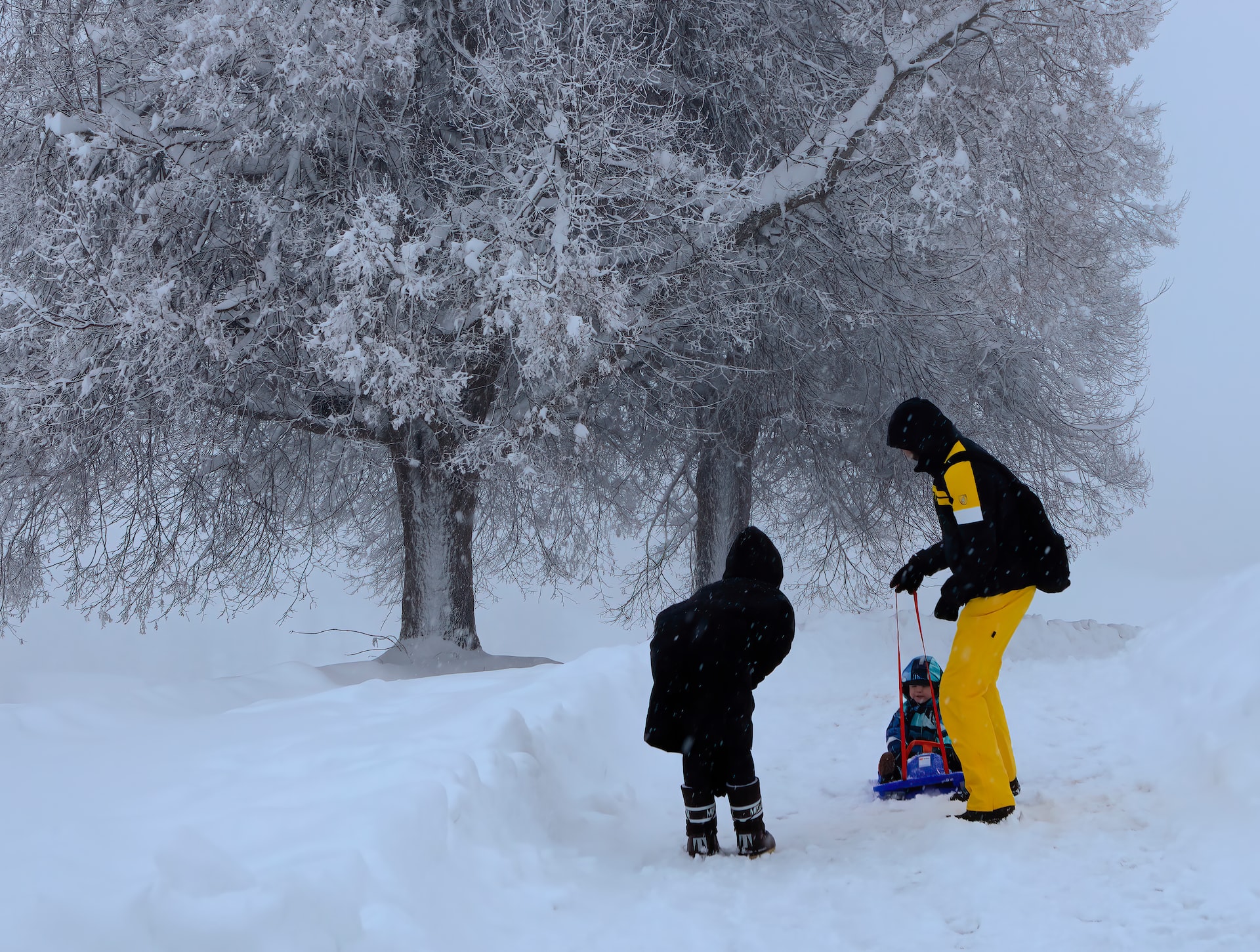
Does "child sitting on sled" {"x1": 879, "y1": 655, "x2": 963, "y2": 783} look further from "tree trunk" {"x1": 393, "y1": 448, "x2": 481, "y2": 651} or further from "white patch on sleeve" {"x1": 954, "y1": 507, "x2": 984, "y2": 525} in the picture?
"tree trunk" {"x1": 393, "y1": 448, "x2": 481, "y2": 651}

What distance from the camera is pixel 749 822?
4594 mm

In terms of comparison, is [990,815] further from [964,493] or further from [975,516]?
[964,493]

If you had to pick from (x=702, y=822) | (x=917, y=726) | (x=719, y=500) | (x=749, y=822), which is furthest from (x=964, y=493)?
(x=719, y=500)

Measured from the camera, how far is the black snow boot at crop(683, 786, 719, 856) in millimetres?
4629

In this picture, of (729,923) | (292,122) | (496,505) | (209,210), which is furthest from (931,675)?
(496,505)

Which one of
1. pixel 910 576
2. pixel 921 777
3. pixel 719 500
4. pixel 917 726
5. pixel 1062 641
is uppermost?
pixel 719 500

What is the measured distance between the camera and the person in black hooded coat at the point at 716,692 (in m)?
4.62

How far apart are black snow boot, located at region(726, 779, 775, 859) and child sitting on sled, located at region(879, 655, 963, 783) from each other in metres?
1.20

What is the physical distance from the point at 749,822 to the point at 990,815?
111 centimetres

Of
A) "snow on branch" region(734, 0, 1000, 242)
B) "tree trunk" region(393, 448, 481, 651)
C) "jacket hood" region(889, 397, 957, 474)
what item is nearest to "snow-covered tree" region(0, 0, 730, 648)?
"tree trunk" region(393, 448, 481, 651)

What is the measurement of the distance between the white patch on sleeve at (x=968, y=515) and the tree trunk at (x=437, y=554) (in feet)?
22.0

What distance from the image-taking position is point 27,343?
8.55 m

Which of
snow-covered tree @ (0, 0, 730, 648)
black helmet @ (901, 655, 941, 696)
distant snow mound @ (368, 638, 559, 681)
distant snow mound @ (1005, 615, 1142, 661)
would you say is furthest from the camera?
distant snow mound @ (368, 638, 559, 681)

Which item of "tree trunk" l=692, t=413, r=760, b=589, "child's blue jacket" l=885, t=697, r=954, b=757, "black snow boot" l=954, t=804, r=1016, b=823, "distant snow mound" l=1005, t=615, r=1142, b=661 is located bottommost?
"black snow boot" l=954, t=804, r=1016, b=823
